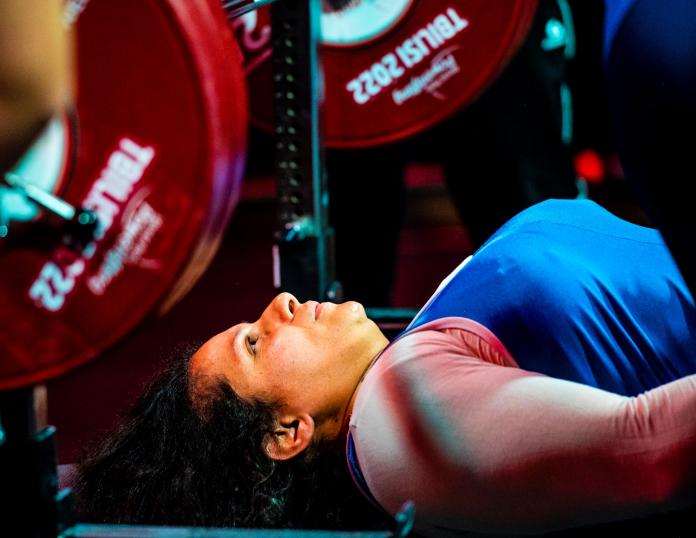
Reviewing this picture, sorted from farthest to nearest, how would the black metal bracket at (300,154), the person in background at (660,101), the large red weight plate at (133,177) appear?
1. the black metal bracket at (300,154)
2. the large red weight plate at (133,177)
3. the person in background at (660,101)

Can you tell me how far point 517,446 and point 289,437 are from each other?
0.41 metres

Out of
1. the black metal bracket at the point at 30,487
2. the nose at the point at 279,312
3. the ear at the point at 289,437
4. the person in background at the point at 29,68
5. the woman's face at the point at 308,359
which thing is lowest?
the ear at the point at 289,437

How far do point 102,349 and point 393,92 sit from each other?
0.85m

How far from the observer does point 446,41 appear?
190cm

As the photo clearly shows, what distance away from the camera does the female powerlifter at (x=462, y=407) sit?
3.13 ft

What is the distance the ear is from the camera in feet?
4.20

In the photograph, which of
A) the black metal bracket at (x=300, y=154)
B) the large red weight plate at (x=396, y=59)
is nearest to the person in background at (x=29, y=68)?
the black metal bracket at (x=300, y=154)

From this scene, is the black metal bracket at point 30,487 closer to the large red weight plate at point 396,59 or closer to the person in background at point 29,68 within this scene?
the person in background at point 29,68

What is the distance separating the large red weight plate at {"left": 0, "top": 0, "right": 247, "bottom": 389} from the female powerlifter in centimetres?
13

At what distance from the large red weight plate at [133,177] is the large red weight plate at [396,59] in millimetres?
664

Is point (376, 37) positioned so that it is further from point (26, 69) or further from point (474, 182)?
point (26, 69)

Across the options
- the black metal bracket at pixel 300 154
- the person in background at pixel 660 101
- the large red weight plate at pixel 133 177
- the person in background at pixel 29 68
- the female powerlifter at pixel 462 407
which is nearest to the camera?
the person in background at pixel 29 68

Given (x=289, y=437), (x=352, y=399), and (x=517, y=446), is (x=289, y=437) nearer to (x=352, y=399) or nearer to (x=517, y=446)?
(x=352, y=399)

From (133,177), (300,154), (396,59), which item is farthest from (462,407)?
(396,59)
